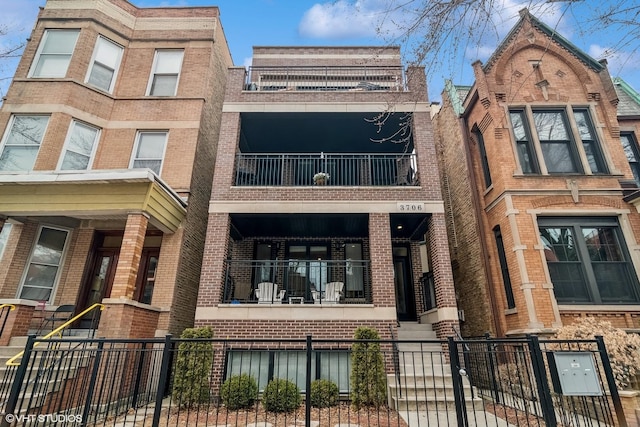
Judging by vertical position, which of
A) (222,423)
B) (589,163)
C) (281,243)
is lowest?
(222,423)

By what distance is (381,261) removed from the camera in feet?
27.8

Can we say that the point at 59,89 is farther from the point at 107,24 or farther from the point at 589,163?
the point at 589,163

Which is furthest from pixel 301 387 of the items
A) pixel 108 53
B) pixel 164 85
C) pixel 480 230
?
pixel 108 53

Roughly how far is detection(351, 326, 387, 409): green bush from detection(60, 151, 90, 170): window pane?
958cm

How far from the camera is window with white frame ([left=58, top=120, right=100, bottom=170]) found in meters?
9.73

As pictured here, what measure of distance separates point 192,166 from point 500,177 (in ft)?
30.2

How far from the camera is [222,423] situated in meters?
5.61

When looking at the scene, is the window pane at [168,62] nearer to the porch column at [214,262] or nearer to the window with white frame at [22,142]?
the window with white frame at [22,142]

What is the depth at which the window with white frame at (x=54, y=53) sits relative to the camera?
34.5 ft

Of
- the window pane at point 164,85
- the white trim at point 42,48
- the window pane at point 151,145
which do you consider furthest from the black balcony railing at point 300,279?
the white trim at point 42,48

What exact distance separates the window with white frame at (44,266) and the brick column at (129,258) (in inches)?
124

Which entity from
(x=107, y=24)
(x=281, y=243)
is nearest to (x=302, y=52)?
(x=107, y=24)

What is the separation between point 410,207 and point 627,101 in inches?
370

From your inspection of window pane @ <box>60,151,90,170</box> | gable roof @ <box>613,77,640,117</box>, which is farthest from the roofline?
window pane @ <box>60,151,90,170</box>
